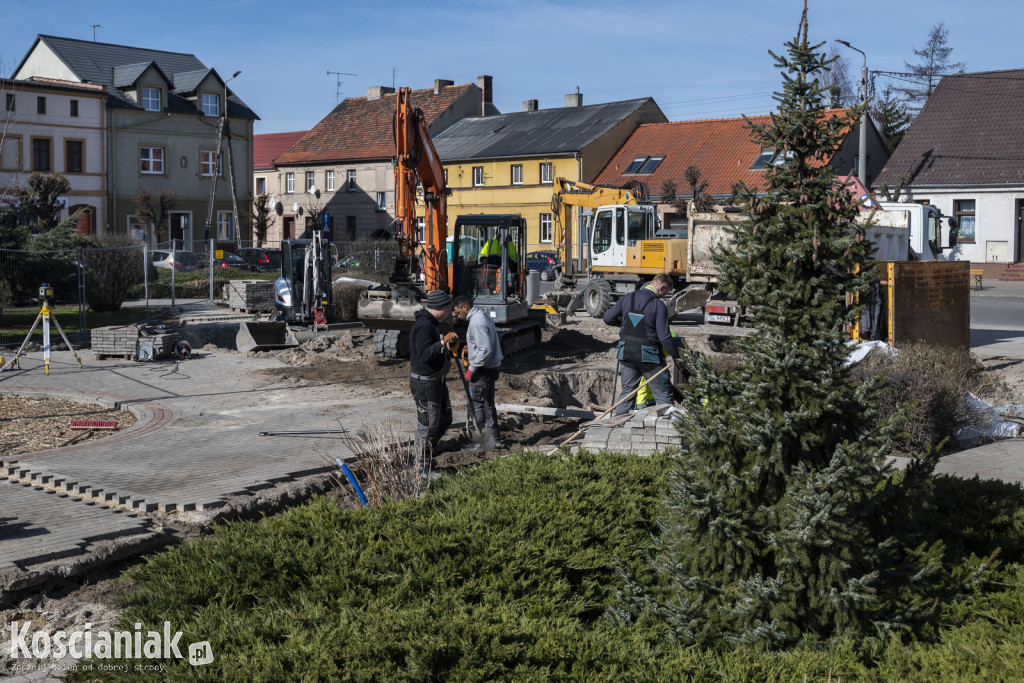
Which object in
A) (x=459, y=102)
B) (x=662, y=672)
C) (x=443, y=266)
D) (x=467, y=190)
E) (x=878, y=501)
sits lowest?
(x=662, y=672)

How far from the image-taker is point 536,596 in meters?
5.29

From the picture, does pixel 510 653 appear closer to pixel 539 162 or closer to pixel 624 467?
pixel 624 467

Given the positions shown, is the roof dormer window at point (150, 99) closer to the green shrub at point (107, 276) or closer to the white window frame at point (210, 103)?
the white window frame at point (210, 103)

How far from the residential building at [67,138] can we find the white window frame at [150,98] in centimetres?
239

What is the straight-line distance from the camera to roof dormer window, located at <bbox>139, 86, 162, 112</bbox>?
1948 inches

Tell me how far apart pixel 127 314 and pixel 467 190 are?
31.6m

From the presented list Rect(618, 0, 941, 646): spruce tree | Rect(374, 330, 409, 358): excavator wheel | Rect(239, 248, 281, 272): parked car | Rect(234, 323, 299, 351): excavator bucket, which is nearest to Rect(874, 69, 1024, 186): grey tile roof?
Rect(239, 248, 281, 272): parked car

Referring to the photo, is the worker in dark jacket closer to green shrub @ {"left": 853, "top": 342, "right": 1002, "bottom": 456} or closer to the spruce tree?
green shrub @ {"left": 853, "top": 342, "right": 1002, "bottom": 456}

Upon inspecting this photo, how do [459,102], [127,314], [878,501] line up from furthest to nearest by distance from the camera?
[459,102] < [127,314] < [878,501]

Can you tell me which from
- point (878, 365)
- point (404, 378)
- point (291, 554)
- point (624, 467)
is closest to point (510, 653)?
point (291, 554)

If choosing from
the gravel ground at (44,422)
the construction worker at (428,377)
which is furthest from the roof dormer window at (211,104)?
the construction worker at (428,377)

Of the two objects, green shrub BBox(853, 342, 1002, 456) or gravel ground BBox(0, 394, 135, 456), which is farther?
gravel ground BBox(0, 394, 135, 456)

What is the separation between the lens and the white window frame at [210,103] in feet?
169

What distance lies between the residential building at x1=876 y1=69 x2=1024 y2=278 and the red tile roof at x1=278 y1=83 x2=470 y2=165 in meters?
28.0
